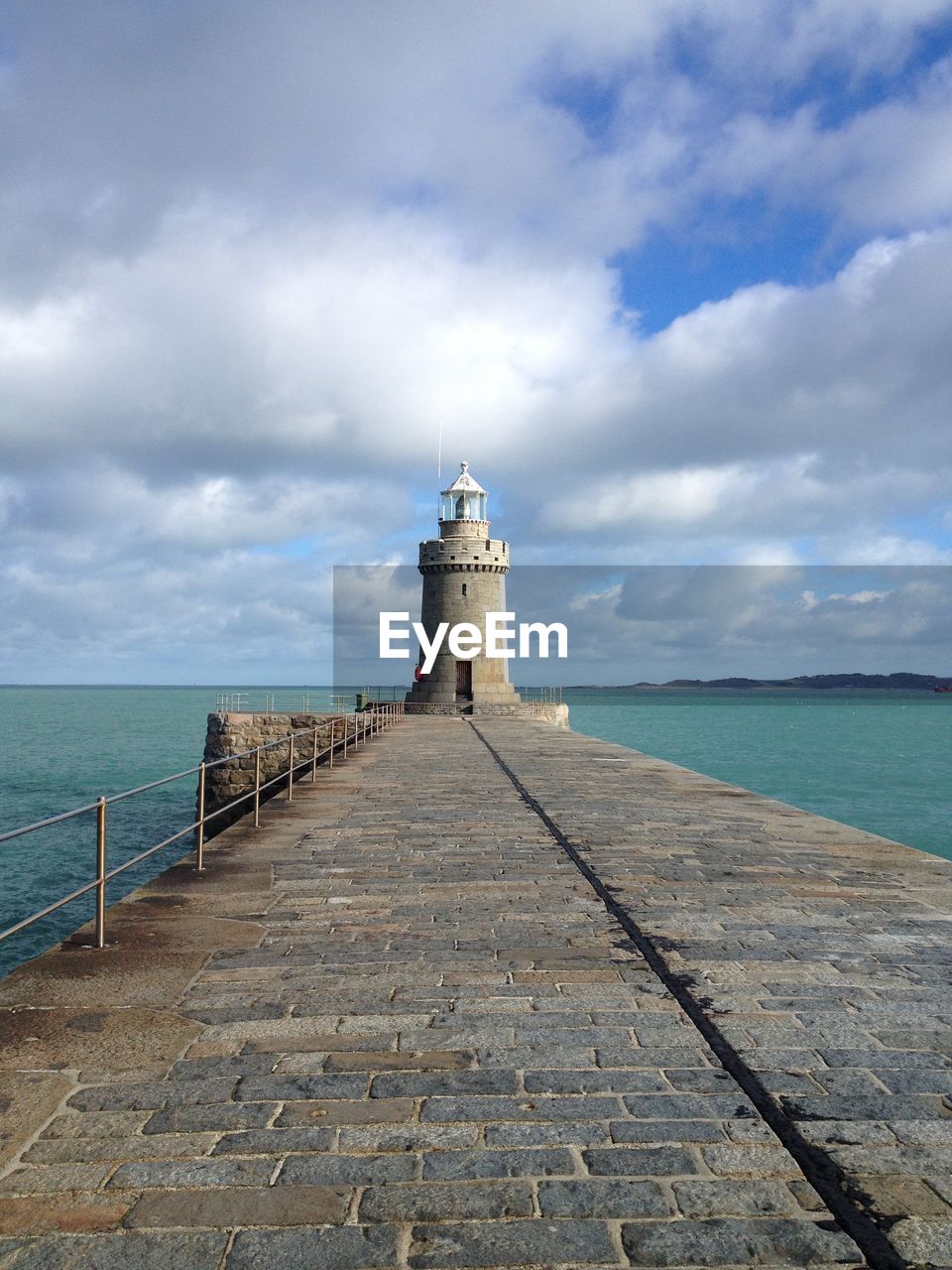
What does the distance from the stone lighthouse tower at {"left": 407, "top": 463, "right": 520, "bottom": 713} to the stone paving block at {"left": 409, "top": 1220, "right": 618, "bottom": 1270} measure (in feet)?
127

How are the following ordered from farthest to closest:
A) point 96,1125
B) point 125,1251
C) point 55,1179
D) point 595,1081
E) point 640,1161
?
point 595,1081 → point 96,1125 → point 640,1161 → point 55,1179 → point 125,1251

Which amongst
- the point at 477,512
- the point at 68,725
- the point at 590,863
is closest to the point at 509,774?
the point at 590,863

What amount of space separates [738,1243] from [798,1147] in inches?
24.1

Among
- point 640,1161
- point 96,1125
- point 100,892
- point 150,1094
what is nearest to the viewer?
point 640,1161

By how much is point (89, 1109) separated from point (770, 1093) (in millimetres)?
2562

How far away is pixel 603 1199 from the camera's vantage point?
2.98 metres

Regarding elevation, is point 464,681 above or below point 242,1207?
above

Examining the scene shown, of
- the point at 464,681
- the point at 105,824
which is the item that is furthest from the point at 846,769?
the point at 105,824

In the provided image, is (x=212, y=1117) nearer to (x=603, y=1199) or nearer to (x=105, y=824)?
(x=603, y=1199)

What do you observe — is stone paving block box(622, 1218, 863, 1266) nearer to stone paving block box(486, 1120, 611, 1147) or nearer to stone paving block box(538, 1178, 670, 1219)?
stone paving block box(538, 1178, 670, 1219)

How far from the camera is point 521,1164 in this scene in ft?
10.4

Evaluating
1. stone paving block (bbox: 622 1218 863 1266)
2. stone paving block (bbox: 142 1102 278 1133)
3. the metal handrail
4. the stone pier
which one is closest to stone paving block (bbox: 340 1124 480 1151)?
the stone pier

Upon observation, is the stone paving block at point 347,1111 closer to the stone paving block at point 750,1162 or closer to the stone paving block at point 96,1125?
the stone paving block at point 96,1125

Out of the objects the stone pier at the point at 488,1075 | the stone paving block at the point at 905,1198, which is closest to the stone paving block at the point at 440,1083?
the stone pier at the point at 488,1075
